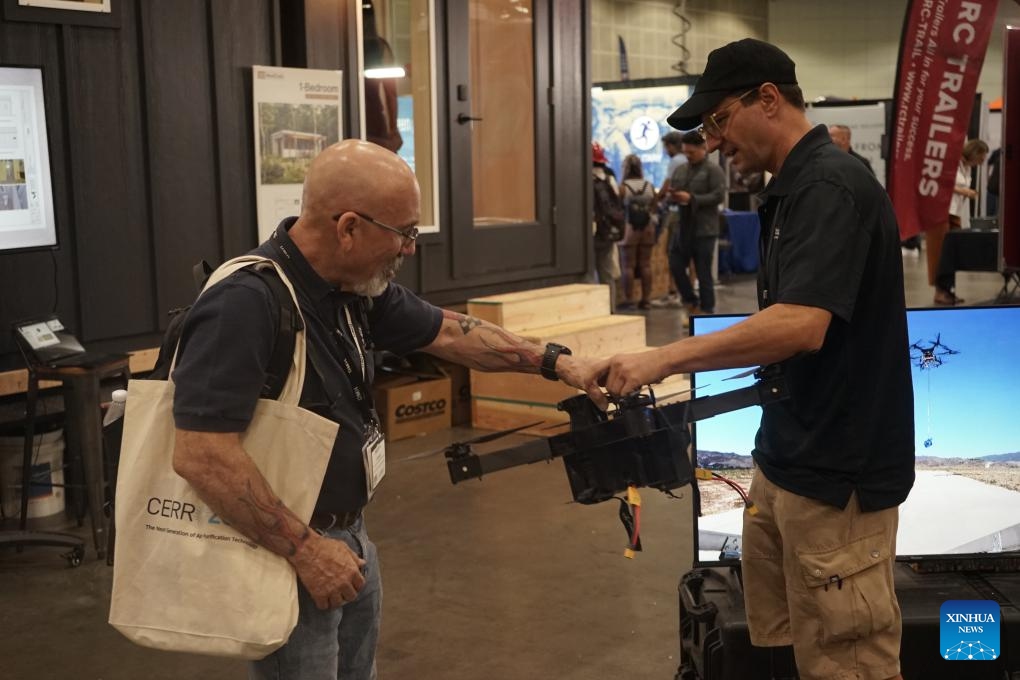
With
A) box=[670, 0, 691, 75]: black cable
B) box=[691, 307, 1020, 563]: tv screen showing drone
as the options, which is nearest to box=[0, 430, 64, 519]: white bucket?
box=[691, 307, 1020, 563]: tv screen showing drone

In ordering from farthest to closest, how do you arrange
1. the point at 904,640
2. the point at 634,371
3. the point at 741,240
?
the point at 741,240 → the point at 904,640 → the point at 634,371

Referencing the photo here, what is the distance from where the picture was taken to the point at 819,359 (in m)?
2.58

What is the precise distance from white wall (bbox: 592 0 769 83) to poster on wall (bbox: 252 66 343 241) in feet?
43.3

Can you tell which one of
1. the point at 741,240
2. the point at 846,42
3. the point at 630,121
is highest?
the point at 846,42

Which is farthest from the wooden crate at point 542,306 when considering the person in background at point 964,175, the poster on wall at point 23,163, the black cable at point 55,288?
the person in background at point 964,175

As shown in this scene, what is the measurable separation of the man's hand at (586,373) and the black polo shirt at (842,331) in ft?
1.35

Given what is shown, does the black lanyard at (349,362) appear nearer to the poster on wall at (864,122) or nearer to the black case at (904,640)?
the black case at (904,640)

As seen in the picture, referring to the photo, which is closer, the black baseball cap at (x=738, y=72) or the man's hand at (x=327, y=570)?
the man's hand at (x=327, y=570)

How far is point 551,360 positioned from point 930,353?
1376 mm

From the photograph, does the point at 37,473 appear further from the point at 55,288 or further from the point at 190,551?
the point at 190,551

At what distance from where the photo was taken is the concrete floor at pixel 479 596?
13.9 ft

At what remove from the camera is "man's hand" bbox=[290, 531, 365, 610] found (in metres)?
2.23

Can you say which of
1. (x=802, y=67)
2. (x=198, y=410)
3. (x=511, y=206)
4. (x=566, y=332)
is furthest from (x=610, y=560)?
(x=802, y=67)

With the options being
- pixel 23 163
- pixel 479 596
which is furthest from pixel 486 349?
pixel 23 163
